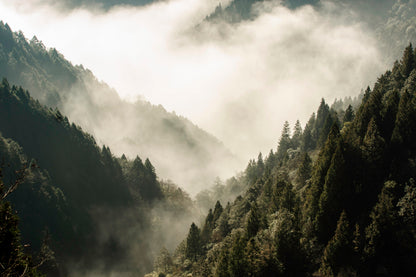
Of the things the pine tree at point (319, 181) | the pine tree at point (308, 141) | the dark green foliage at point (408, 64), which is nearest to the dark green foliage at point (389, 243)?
the pine tree at point (319, 181)

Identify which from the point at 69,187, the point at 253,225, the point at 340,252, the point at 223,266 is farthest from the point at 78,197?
the point at 340,252

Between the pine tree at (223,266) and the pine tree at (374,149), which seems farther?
the pine tree at (374,149)

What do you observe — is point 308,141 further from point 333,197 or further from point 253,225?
point 333,197

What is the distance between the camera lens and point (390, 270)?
45469mm

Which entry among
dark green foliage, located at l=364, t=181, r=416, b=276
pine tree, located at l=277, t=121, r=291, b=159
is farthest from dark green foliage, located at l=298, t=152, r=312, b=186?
pine tree, located at l=277, t=121, r=291, b=159

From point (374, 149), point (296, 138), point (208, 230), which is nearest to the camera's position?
point (374, 149)

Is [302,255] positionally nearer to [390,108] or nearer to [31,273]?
[390,108]

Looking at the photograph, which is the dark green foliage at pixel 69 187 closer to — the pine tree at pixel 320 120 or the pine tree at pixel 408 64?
the pine tree at pixel 320 120

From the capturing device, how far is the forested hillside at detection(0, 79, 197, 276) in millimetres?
134250

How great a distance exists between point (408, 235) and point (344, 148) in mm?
19040

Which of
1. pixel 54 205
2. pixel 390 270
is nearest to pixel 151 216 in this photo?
pixel 54 205

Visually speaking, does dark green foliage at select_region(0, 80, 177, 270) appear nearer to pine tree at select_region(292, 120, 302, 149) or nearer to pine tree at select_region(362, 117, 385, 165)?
pine tree at select_region(292, 120, 302, 149)

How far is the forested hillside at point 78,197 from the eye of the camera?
5285 inches

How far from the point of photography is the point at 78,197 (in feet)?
520
